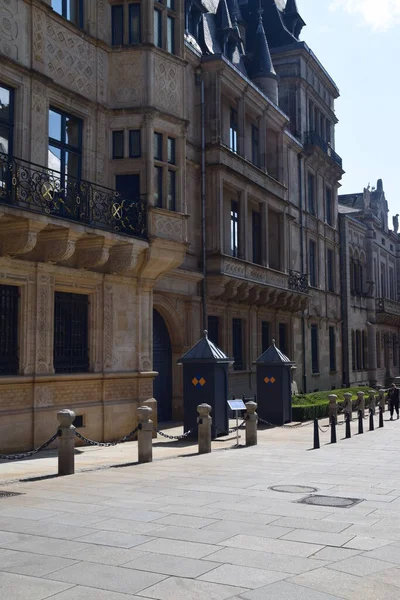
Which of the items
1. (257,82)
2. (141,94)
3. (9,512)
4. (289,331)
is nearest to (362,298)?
(289,331)

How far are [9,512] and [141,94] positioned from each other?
12.8 metres

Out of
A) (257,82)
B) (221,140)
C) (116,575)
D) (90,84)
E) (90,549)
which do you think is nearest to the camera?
(116,575)

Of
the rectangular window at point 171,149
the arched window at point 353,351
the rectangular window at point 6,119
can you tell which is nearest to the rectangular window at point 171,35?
the rectangular window at point 171,149

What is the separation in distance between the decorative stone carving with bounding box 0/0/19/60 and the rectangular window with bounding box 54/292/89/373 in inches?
215

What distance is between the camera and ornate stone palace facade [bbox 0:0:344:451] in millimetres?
15695

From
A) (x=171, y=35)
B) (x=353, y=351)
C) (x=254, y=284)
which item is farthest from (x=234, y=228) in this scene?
(x=353, y=351)

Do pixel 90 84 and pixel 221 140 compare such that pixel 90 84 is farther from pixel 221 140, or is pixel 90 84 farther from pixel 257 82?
pixel 257 82

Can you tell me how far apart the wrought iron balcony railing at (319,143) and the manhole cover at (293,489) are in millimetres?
27793

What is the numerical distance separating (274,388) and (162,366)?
3715mm

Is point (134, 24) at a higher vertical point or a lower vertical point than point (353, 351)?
higher

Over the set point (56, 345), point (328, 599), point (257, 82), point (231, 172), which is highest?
point (257, 82)

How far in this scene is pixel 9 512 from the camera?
9.12 m

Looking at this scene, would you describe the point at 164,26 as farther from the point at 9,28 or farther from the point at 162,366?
the point at 162,366

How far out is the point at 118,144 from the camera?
19.1 meters
